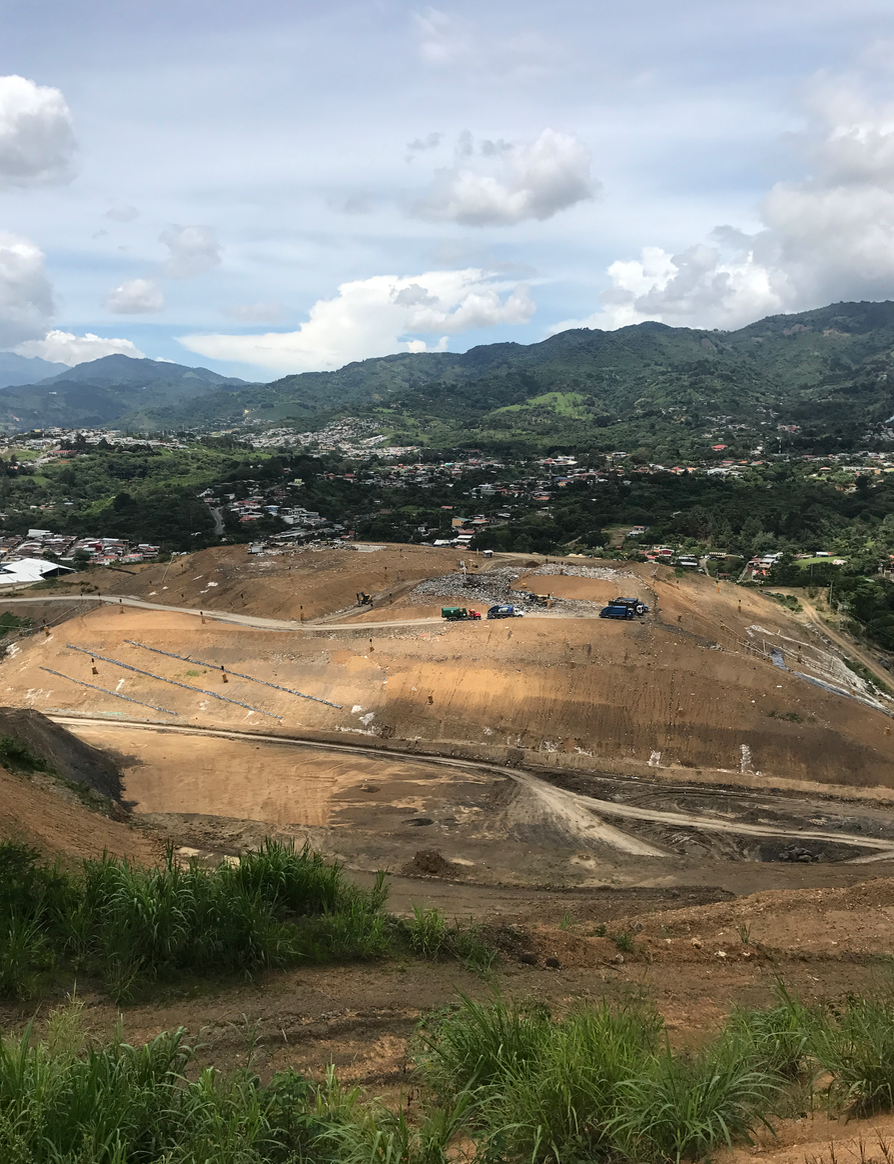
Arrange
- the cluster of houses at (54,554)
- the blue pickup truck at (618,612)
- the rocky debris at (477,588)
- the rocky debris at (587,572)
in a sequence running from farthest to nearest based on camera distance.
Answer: the cluster of houses at (54,554), the rocky debris at (587,572), the rocky debris at (477,588), the blue pickup truck at (618,612)

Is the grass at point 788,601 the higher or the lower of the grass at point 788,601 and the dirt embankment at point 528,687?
the higher

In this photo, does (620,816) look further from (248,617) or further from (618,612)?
(248,617)

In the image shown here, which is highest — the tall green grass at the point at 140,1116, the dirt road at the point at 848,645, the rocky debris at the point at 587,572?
the tall green grass at the point at 140,1116

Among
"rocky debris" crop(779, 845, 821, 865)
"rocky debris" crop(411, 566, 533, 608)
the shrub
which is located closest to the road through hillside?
"rocky debris" crop(411, 566, 533, 608)

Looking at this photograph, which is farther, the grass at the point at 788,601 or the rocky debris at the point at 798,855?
the grass at the point at 788,601

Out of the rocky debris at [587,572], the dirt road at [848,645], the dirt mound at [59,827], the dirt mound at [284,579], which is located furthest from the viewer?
the rocky debris at [587,572]

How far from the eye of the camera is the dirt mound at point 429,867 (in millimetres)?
18203

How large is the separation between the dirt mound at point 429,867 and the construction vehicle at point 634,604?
2594cm

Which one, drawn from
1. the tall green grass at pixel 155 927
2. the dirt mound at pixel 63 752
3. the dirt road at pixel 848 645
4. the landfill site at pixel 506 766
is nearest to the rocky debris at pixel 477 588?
the landfill site at pixel 506 766

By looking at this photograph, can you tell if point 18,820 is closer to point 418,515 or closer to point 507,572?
point 507,572

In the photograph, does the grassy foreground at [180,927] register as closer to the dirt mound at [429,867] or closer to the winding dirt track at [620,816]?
the dirt mound at [429,867]

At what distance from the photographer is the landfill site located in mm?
10648

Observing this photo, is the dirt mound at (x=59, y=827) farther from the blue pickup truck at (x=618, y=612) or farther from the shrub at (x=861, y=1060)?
the blue pickup truck at (x=618, y=612)

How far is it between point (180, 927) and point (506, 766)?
22.3m
